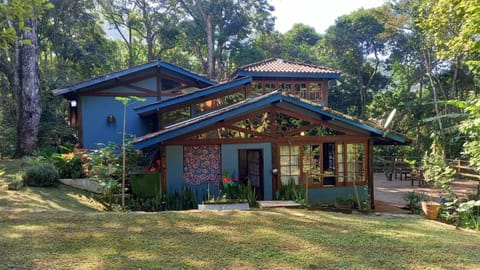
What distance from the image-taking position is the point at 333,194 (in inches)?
454

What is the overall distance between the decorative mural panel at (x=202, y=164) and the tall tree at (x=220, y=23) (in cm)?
1992

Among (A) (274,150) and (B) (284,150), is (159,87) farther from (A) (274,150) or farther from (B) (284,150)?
(B) (284,150)

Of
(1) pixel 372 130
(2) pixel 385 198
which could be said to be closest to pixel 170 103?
(1) pixel 372 130

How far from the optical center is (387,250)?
486 centimetres

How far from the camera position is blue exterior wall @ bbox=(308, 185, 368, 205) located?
11297 millimetres

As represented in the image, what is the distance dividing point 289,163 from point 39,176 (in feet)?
23.5

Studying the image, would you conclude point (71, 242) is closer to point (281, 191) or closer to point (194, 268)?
point (194, 268)

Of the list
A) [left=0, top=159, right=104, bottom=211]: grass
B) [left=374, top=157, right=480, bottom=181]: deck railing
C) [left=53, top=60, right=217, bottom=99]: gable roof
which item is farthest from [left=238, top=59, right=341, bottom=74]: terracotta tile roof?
[left=0, top=159, right=104, bottom=211]: grass

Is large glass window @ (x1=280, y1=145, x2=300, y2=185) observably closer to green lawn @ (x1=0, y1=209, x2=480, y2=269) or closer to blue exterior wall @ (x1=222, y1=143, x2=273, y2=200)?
blue exterior wall @ (x1=222, y1=143, x2=273, y2=200)

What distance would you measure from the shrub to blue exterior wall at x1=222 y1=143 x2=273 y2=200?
496 cm

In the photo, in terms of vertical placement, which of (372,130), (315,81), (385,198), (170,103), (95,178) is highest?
(315,81)

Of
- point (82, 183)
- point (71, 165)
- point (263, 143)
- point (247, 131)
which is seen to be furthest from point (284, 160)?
point (71, 165)

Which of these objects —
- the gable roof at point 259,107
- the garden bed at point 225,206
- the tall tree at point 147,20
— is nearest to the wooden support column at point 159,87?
the gable roof at point 259,107

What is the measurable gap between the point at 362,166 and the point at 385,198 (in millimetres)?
2718
